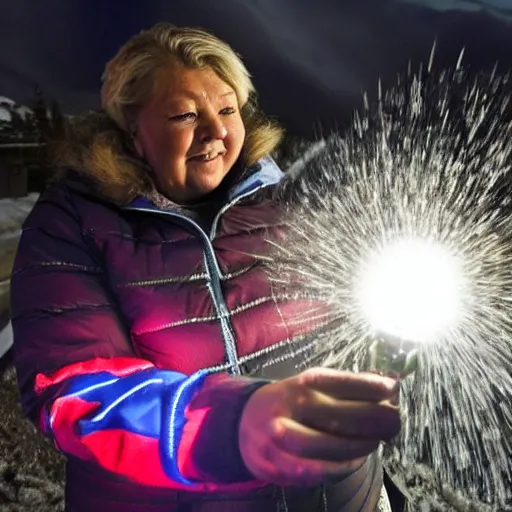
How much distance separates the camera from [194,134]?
724 millimetres

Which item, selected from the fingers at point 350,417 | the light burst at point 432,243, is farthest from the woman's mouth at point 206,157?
the fingers at point 350,417

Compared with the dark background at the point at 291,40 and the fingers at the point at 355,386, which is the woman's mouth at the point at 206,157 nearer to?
the dark background at the point at 291,40

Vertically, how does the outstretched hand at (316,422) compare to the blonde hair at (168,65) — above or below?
below

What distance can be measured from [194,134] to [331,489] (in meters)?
0.47

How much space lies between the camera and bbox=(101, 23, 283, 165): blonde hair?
723 millimetres

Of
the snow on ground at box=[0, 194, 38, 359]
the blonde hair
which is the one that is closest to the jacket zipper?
the blonde hair

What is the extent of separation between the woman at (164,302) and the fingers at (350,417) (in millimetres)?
41

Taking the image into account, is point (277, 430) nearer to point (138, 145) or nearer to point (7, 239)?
point (138, 145)

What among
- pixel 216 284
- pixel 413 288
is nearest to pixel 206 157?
pixel 216 284

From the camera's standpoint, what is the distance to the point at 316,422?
0.54 metres

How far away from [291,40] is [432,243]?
400 millimetres

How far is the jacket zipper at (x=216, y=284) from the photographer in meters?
0.71

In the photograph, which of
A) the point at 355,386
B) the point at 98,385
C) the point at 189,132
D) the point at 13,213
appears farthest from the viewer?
the point at 13,213

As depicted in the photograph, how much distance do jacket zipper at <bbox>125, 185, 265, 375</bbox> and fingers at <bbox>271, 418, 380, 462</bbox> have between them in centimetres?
17
